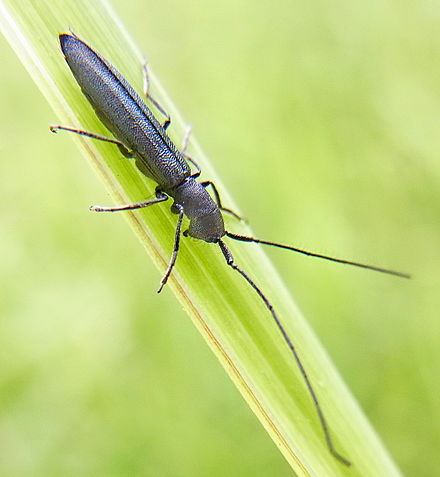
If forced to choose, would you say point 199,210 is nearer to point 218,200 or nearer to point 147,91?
point 218,200

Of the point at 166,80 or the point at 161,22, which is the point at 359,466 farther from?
the point at 161,22

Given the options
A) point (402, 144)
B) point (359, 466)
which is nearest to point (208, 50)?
point (402, 144)

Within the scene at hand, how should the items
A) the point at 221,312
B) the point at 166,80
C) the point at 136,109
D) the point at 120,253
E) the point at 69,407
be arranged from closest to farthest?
the point at 221,312, the point at 136,109, the point at 69,407, the point at 120,253, the point at 166,80

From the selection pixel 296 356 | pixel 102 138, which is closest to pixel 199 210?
pixel 102 138

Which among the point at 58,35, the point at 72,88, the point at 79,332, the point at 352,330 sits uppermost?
the point at 58,35

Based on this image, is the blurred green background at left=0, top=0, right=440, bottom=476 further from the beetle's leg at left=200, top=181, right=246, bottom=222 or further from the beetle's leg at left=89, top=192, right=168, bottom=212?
the beetle's leg at left=89, top=192, right=168, bottom=212

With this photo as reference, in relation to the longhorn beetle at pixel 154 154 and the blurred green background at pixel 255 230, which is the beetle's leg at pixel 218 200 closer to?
the longhorn beetle at pixel 154 154
